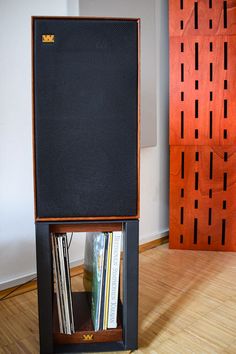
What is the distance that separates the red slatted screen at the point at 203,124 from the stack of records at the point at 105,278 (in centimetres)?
100

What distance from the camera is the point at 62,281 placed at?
1.33 meters

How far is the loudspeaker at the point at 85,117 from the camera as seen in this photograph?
3.83 feet

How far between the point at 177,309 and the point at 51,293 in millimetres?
620

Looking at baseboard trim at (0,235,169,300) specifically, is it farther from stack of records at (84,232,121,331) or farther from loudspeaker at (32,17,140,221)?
loudspeaker at (32,17,140,221)

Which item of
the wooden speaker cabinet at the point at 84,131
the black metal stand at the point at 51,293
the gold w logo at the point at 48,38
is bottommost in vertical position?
the black metal stand at the point at 51,293

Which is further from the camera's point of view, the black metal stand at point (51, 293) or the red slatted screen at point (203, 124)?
the red slatted screen at point (203, 124)

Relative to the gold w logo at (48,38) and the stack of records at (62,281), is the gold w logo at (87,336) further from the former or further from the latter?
the gold w logo at (48,38)

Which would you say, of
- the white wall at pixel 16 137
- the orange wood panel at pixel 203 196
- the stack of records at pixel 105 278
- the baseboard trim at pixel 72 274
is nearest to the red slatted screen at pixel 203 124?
the orange wood panel at pixel 203 196

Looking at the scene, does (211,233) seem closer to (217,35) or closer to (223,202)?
(223,202)

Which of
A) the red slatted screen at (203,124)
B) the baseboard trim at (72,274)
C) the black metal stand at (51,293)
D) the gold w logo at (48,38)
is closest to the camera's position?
the gold w logo at (48,38)

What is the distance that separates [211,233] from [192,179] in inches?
12.9

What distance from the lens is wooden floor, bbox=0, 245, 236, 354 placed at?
55.9 inches

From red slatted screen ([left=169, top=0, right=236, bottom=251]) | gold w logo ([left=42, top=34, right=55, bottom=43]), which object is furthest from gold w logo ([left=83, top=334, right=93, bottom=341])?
red slatted screen ([left=169, top=0, right=236, bottom=251])

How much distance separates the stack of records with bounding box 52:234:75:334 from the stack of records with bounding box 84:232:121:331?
91 mm
